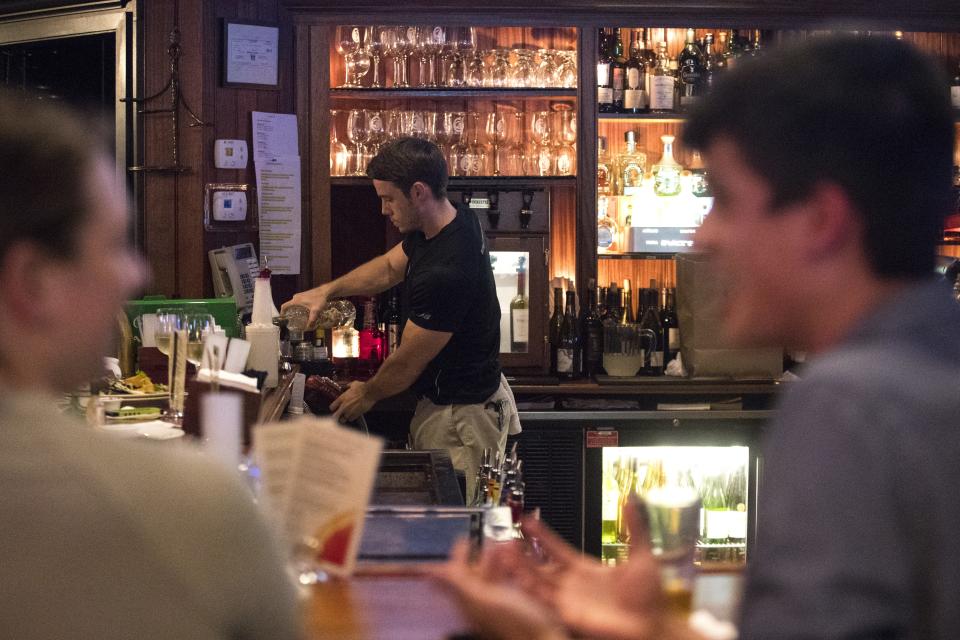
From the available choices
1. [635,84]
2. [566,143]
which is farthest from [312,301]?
[635,84]

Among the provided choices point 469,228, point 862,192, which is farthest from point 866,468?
point 469,228

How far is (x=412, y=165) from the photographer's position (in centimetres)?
421

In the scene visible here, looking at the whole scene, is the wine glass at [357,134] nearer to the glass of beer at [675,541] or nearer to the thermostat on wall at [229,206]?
the thermostat on wall at [229,206]

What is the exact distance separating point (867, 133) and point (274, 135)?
13.9ft

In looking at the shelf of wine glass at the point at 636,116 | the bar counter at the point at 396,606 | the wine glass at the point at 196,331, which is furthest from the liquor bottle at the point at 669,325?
the bar counter at the point at 396,606

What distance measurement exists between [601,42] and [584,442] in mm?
1862

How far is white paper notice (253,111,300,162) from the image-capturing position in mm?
5074

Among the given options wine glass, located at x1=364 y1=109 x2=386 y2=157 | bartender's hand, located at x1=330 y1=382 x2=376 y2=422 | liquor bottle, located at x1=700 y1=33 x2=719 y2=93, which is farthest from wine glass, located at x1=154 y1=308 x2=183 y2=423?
liquor bottle, located at x1=700 y1=33 x2=719 y2=93

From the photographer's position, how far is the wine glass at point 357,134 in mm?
5277

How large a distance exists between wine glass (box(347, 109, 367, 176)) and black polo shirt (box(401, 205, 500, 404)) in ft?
3.63

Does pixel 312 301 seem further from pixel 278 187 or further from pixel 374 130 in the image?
pixel 374 130

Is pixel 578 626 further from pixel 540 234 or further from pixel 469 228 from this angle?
pixel 540 234

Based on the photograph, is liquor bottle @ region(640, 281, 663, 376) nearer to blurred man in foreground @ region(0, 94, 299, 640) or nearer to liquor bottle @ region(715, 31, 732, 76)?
liquor bottle @ region(715, 31, 732, 76)

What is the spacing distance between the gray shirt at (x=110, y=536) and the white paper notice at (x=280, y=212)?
4151mm
